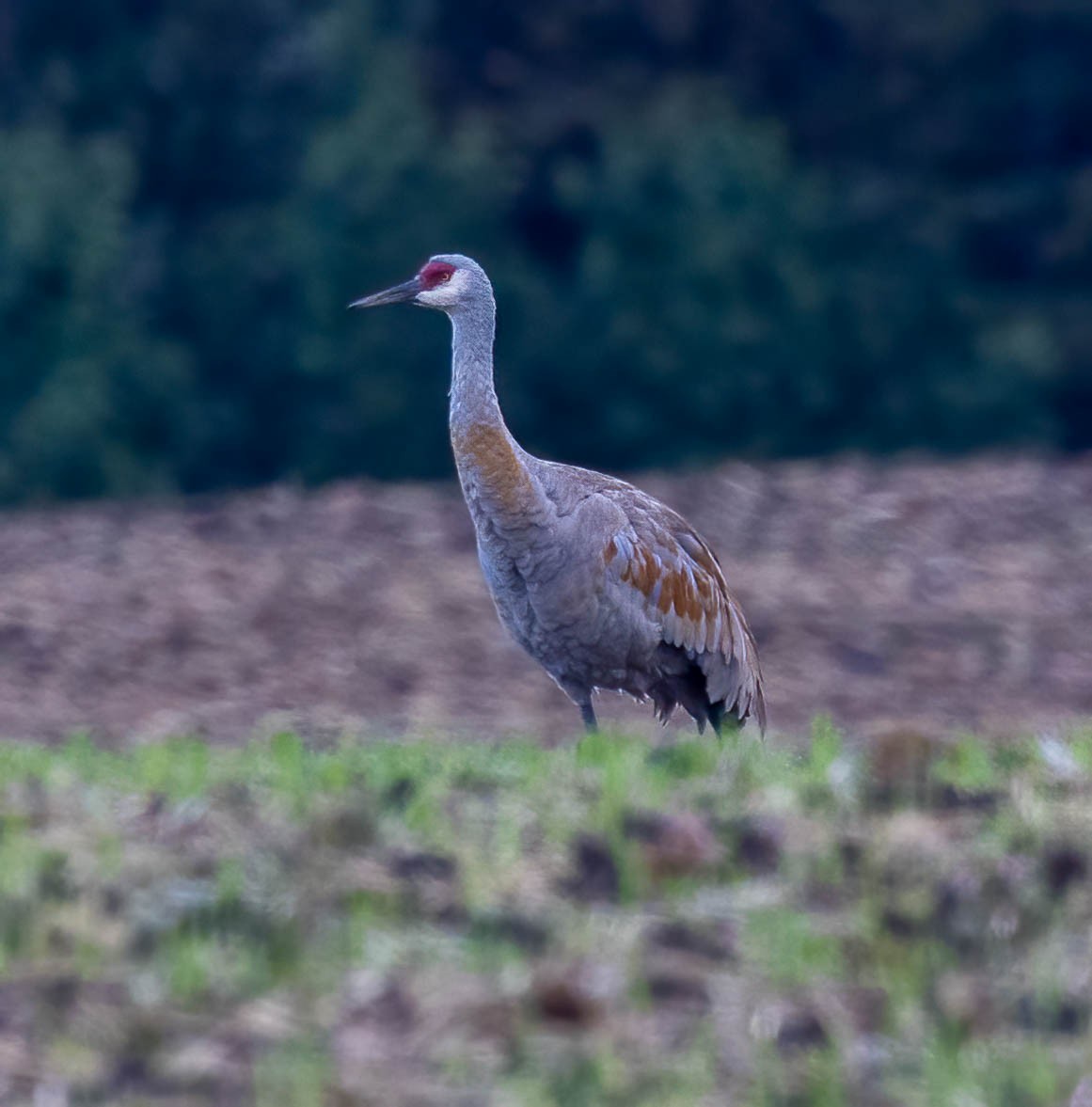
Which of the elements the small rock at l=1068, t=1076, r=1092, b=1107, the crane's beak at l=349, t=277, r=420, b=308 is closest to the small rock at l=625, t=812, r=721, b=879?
the small rock at l=1068, t=1076, r=1092, b=1107

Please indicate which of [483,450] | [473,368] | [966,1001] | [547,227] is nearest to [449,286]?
[473,368]

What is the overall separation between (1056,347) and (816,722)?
17.6 m

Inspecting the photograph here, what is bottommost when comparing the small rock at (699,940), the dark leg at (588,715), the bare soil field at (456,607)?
the bare soil field at (456,607)

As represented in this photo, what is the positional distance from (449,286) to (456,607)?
5007mm

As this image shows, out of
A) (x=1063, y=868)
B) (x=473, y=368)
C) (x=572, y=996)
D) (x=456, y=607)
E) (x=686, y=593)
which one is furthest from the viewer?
(x=456, y=607)

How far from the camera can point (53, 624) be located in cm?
1176

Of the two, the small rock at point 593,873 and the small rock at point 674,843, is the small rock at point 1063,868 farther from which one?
the small rock at point 593,873

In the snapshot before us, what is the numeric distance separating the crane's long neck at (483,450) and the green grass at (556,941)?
1.50m

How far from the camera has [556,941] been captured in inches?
169

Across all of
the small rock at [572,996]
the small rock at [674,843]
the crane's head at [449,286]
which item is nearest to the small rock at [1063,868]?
the small rock at [674,843]

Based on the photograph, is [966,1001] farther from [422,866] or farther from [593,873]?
[422,866]

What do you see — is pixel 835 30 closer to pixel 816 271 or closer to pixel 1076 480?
pixel 816 271

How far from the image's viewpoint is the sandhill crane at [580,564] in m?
7.00

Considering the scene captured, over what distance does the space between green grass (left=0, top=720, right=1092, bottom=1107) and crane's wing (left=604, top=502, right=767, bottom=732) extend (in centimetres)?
162
